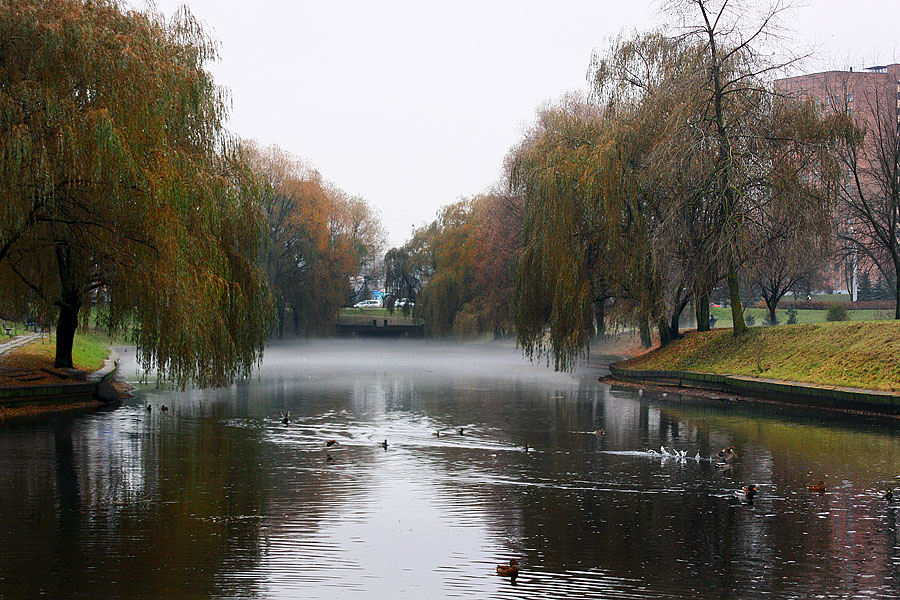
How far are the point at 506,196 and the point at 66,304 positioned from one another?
104 feet

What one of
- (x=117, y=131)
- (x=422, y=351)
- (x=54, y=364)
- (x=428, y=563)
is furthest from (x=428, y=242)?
(x=428, y=563)

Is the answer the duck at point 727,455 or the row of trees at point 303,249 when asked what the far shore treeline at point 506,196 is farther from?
the row of trees at point 303,249

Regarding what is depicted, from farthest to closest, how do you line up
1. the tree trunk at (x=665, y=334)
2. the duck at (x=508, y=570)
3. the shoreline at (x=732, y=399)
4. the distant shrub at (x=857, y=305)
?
the distant shrub at (x=857, y=305) → the tree trunk at (x=665, y=334) → the shoreline at (x=732, y=399) → the duck at (x=508, y=570)

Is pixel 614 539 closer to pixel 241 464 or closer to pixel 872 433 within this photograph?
pixel 241 464

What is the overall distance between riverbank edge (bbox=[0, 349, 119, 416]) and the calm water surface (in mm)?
1253

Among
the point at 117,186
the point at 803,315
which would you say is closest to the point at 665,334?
the point at 117,186

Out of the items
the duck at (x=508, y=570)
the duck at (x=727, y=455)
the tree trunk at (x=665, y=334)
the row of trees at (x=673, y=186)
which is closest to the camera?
the duck at (x=508, y=570)

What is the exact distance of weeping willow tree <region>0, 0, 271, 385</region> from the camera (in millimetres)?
17250

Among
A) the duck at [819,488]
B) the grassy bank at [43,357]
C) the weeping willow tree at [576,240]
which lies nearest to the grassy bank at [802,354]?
the weeping willow tree at [576,240]

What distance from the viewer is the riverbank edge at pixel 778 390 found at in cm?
2034

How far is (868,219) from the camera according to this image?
3484 centimetres

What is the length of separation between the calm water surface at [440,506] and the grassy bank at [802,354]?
9.14 ft

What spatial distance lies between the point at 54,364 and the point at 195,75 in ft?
27.4

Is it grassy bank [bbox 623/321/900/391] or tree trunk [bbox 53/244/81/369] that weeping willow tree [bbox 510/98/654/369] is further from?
tree trunk [bbox 53/244/81/369]
